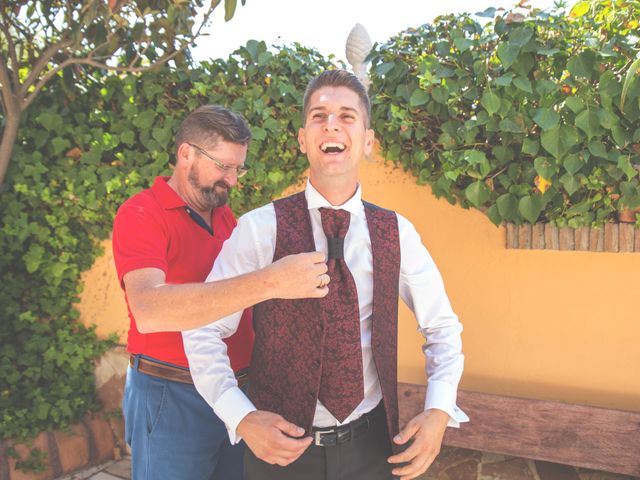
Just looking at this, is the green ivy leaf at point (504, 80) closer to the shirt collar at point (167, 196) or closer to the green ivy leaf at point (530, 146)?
the green ivy leaf at point (530, 146)

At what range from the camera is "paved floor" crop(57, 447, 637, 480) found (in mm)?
2662

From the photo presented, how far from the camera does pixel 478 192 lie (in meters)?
2.54

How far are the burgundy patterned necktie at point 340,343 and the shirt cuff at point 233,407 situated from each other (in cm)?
19

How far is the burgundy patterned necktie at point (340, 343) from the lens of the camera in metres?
1.31

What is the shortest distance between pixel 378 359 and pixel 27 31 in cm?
334

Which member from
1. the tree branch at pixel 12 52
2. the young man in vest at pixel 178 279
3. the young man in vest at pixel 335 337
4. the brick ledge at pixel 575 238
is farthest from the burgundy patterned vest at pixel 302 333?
the tree branch at pixel 12 52

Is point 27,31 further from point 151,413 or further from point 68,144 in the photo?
point 151,413

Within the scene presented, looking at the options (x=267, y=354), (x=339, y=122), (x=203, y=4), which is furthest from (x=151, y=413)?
(x=203, y=4)

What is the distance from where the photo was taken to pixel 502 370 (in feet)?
9.29

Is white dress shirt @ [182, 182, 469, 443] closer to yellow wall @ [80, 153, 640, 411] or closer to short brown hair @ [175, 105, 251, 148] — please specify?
short brown hair @ [175, 105, 251, 148]

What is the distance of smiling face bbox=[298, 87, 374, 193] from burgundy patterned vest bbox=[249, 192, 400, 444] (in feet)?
0.35

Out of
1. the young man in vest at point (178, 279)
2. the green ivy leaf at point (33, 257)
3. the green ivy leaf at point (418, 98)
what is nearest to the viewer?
the young man in vest at point (178, 279)

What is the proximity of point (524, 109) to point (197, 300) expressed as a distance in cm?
186

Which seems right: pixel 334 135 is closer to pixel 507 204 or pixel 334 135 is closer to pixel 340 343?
pixel 340 343
